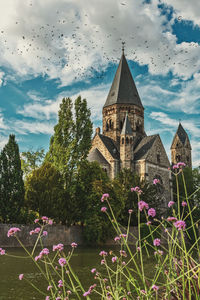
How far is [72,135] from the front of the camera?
3053 cm

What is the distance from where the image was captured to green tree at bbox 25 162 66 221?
2530cm

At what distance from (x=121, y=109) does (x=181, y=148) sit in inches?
872

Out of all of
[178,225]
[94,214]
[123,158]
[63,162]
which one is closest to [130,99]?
[123,158]

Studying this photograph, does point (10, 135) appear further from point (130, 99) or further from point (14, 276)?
point (130, 99)

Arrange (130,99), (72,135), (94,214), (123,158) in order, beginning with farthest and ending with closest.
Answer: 1. (130,99)
2. (123,158)
3. (72,135)
4. (94,214)

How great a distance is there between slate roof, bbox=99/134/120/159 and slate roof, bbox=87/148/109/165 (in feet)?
4.43

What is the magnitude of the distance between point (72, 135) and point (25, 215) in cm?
965

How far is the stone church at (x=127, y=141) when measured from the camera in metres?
40.9

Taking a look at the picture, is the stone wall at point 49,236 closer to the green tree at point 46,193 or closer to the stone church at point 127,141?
the green tree at point 46,193

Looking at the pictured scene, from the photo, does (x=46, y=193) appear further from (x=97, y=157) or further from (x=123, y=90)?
(x=123, y=90)

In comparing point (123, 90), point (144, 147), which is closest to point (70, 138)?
point (144, 147)

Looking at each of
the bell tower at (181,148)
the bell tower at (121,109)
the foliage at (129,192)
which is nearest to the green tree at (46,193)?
the foliage at (129,192)

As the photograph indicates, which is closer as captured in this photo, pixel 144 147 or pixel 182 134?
pixel 144 147

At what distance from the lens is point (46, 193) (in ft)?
83.4
